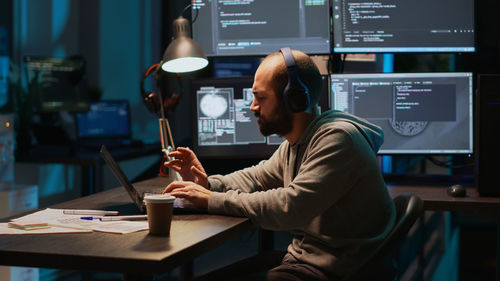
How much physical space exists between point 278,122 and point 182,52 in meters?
0.51

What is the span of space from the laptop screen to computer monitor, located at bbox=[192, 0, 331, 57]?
193 cm

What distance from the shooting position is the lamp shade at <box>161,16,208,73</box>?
201 cm

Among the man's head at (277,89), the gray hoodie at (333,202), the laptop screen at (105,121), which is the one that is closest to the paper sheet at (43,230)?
the gray hoodie at (333,202)

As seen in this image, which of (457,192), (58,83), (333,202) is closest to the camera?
(333,202)

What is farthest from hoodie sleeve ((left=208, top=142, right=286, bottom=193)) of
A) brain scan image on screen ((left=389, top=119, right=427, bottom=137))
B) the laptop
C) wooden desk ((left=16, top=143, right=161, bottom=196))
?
wooden desk ((left=16, top=143, right=161, bottom=196))

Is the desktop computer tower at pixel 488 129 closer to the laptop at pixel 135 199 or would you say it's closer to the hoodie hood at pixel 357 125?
the hoodie hood at pixel 357 125

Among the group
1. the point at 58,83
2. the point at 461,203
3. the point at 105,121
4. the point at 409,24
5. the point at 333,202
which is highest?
the point at 409,24

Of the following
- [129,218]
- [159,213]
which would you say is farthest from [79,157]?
[159,213]

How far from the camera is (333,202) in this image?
1485mm

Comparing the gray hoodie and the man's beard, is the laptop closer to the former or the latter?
the gray hoodie

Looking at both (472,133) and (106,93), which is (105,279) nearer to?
(106,93)

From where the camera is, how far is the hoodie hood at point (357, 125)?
5.17ft

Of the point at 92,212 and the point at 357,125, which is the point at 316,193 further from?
the point at 92,212

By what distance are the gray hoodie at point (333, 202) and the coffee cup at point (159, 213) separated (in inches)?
10.4
